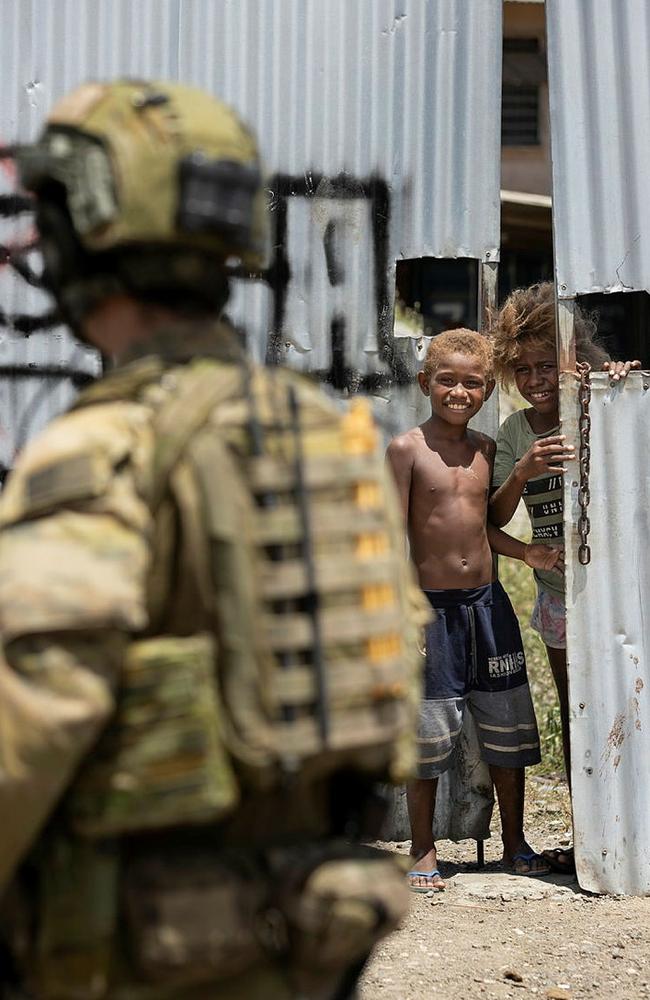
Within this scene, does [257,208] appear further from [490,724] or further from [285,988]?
[490,724]

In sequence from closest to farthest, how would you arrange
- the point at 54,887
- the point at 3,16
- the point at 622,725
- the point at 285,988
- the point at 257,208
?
1. the point at 54,887
2. the point at 285,988
3. the point at 257,208
4. the point at 622,725
5. the point at 3,16

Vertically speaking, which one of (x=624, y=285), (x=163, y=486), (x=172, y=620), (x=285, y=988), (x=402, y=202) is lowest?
(x=285, y=988)

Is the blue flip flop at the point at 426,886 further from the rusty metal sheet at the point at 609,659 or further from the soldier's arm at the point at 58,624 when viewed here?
the soldier's arm at the point at 58,624

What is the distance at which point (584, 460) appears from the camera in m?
4.65

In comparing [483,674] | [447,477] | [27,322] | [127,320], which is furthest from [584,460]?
[127,320]

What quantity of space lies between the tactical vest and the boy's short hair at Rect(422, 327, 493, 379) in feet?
10.1

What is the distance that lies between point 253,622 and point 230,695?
0.31 ft

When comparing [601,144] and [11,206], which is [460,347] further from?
[11,206]

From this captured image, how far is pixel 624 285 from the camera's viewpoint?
4.70 m

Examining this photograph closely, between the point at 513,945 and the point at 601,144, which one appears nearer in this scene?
the point at 513,945

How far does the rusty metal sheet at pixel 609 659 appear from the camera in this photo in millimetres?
4641

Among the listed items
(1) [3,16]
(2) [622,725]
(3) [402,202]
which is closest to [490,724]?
(2) [622,725]

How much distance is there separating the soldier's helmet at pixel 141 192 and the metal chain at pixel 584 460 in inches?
117

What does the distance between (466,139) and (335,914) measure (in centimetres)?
384
